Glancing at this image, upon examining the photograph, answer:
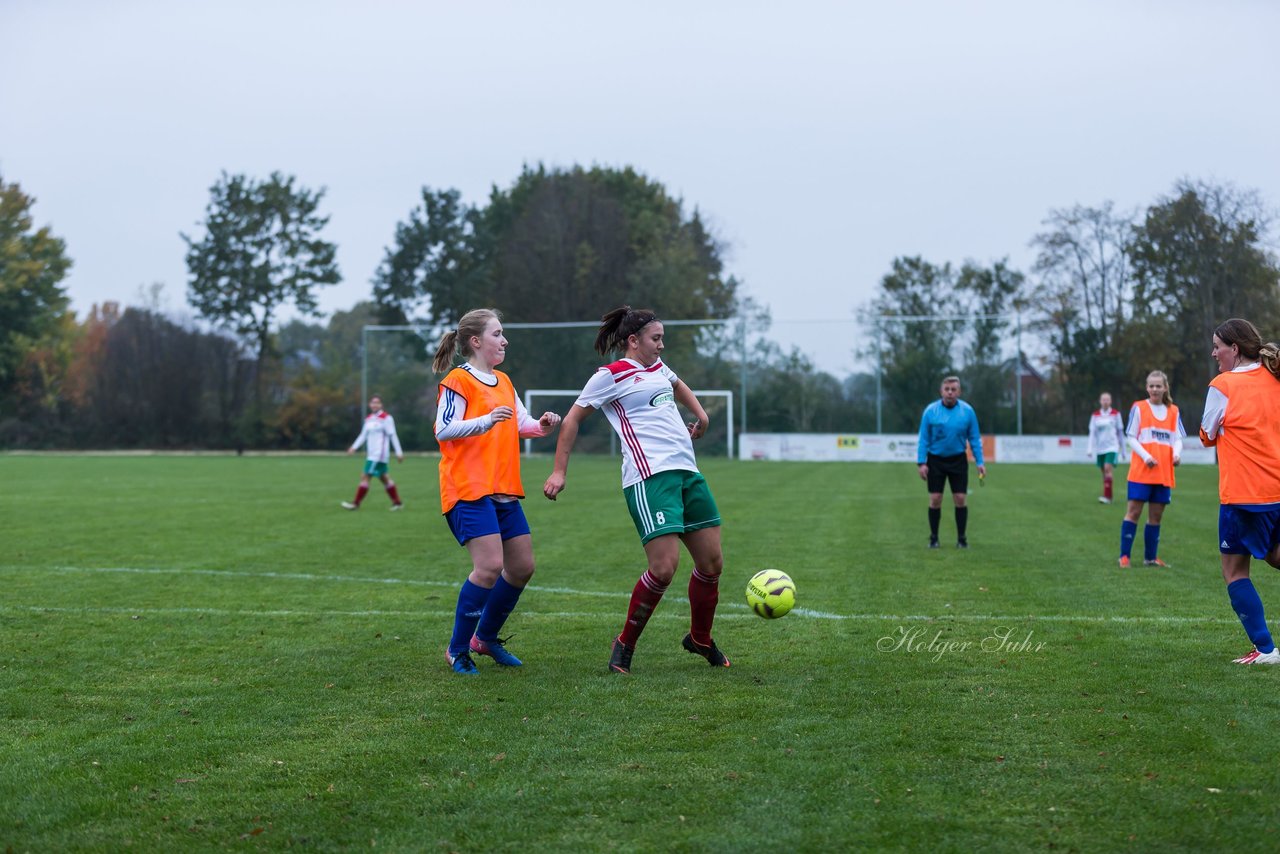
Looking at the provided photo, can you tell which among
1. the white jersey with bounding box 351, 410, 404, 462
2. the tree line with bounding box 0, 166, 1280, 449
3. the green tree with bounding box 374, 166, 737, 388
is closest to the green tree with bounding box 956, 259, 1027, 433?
the tree line with bounding box 0, 166, 1280, 449

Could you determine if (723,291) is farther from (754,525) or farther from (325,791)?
(325,791)

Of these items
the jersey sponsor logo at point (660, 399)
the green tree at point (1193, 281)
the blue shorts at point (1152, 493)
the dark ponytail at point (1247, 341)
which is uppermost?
the green tree at point (1193, 281)

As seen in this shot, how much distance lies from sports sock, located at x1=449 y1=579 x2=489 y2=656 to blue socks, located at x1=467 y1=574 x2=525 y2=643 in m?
0.10

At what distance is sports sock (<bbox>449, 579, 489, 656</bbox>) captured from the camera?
642 cm

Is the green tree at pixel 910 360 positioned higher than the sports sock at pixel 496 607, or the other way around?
the green tree at pixel 910 360

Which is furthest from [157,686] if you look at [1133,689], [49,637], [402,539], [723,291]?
[723,291]

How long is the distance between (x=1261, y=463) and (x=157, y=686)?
595cm

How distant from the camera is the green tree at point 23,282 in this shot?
57969mm

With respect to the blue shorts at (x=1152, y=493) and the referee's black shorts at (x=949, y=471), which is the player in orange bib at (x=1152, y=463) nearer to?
the blue shorts at (x=1152, y=493)

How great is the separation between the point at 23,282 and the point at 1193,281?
5381 centimetres

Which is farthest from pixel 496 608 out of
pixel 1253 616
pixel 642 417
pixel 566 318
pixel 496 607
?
pixel 566 318

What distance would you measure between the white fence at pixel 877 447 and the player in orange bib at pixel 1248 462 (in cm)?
3355

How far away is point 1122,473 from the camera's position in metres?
28.6

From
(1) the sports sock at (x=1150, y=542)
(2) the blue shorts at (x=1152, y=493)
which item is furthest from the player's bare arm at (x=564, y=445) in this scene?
(1) the sports sock at (x=1150, y=542)
